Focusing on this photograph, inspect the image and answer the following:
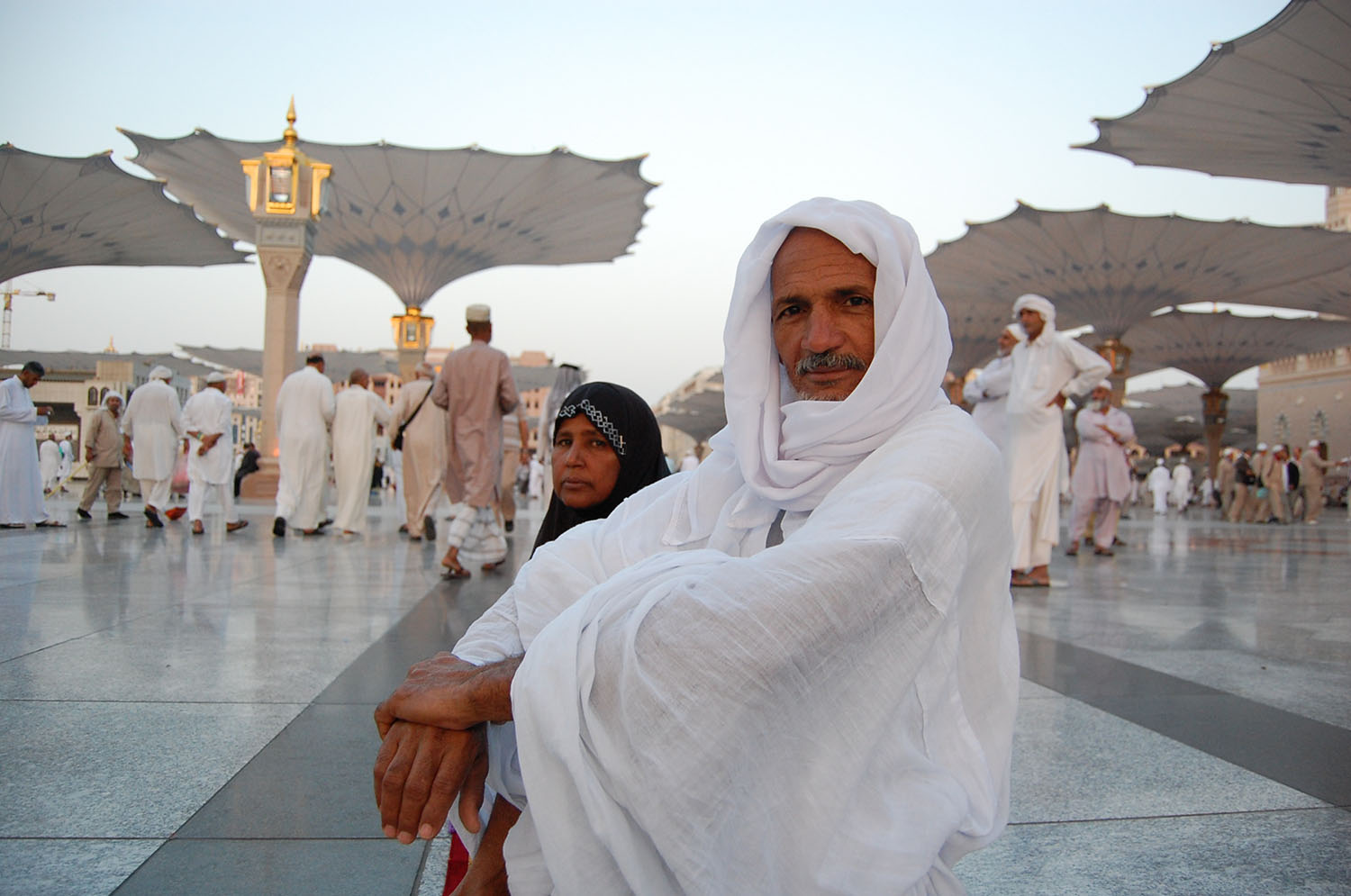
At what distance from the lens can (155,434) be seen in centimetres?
1021

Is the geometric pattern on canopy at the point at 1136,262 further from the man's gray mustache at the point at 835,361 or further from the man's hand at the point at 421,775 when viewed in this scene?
the man's hand at the point at 421,775

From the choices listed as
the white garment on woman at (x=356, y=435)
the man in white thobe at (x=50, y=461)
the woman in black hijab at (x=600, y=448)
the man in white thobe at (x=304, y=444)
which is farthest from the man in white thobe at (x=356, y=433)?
the man in white thobe at (x=50, y=461)

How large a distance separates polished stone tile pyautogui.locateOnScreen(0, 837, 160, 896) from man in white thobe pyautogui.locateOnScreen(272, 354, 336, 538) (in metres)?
7.95

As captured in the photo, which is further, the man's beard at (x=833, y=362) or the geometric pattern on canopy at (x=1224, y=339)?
the geometric pattern on canopy at (x=1224, y=339)

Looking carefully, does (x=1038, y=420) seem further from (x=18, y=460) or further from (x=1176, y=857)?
(x=18, y=460)

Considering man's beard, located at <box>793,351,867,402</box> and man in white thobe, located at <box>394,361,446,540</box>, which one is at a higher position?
man's beard, located at <box>793,351,867,402</box>

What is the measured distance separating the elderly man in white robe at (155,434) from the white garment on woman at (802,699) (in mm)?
10249

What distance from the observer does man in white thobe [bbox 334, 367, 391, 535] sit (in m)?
9.59

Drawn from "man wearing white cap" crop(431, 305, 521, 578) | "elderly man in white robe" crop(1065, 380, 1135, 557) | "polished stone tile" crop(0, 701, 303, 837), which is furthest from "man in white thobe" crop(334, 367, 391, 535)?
"polished stone tile" crop(0, 701, 303, 837)

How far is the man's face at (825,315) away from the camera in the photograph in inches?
53.4

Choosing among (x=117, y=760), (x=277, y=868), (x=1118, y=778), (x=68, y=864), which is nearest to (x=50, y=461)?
(x=117, y=760)

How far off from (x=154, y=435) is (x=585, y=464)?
9.31 m

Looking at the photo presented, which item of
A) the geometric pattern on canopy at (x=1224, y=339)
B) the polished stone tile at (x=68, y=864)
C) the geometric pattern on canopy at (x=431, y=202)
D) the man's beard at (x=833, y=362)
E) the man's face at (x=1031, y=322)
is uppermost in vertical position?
the geometric pattern on canopy at (x=431, y=202)

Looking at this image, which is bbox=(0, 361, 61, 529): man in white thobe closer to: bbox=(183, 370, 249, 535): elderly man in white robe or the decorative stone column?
bbox=(183, 370, 249, 535): elderly man in white robe
